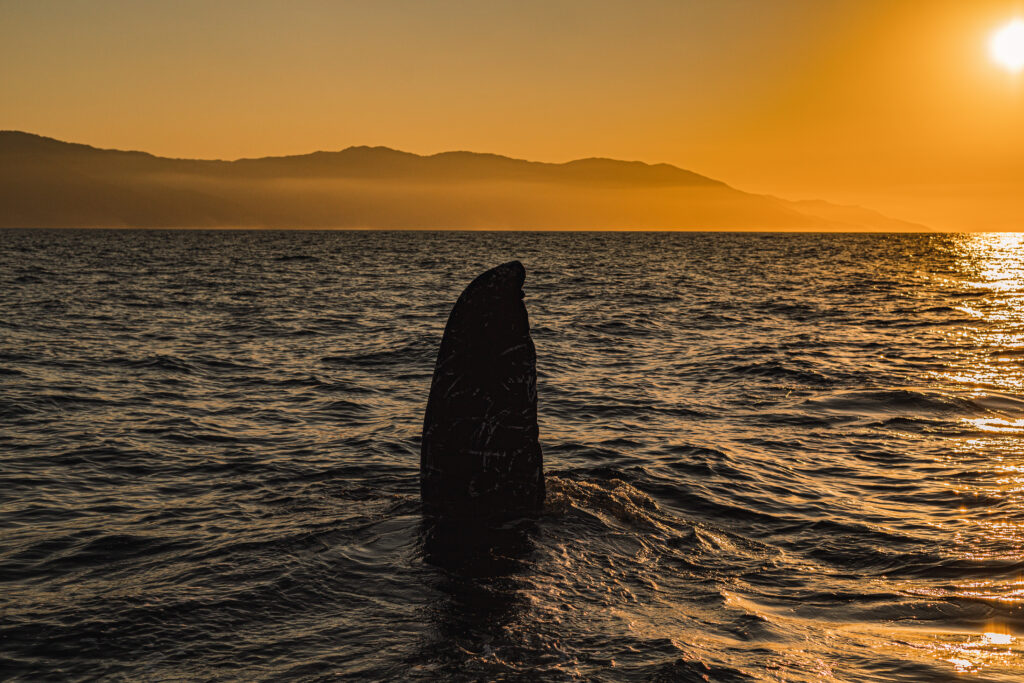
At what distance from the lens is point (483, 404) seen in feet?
30.3

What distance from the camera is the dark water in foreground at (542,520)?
6508mm

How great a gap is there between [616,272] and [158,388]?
5511 centimetres

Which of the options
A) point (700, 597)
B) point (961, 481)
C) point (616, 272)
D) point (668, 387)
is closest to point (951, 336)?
point (668, 387)

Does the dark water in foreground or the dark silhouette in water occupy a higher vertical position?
the dark silhouette in water

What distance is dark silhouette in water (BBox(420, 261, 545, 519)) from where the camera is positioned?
9.23 meters

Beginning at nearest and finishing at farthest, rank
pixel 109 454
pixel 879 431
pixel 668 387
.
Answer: pixel 109 454, pixel 879 431, pixel 668 387

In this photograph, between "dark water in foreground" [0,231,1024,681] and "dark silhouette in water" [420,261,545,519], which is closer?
"dark water in foreground" [0,231,1024,681]

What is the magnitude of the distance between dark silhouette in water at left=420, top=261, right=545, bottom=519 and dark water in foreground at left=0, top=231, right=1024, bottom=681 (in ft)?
2.23

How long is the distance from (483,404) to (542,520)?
1573mm

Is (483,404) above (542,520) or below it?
above

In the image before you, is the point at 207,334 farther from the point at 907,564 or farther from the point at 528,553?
the point at 907,564

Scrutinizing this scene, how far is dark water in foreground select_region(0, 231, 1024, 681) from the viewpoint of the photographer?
6.51 m

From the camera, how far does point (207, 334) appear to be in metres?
27.1

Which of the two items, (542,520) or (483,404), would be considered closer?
(483,404)
